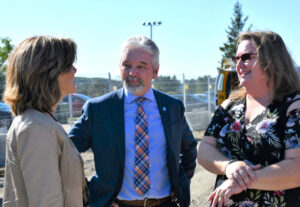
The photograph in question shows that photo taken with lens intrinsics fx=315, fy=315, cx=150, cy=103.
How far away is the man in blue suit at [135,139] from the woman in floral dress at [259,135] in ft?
1.32

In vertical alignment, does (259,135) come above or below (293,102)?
below

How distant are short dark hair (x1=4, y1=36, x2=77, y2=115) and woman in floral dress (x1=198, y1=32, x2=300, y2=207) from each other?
3.53 ft

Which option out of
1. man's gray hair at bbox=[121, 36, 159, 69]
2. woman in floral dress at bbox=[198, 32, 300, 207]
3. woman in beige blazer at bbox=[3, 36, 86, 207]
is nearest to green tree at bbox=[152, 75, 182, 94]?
man's gray hair at bbox=[121, 36, 159, 69]

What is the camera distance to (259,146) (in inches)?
73.8

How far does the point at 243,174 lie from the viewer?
1.73 m

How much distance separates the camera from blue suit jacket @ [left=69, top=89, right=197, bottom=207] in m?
2.29

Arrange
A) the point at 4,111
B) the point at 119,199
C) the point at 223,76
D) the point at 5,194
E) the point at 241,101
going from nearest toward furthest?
the point at 5,194, the point at 241,101, the point at 119,199, the point at 4,111, the point at 223,76

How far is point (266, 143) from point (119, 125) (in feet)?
3.45

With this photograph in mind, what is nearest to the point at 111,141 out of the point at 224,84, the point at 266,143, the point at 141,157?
the point at 141,157

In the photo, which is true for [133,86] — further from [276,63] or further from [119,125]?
[276,63]

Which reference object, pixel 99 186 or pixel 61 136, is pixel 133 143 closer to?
pixel 99 186

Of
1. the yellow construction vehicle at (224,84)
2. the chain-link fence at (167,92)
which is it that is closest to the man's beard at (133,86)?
the chain-link fence at (167,92)

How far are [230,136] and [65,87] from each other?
1.08 metres

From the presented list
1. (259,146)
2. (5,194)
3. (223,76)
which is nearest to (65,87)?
(5,194)
